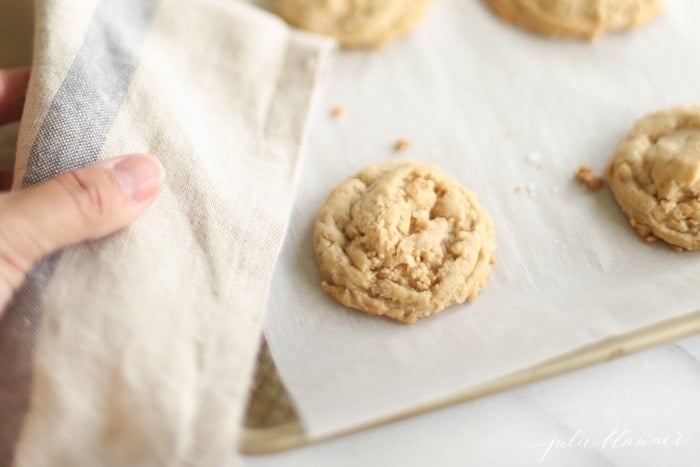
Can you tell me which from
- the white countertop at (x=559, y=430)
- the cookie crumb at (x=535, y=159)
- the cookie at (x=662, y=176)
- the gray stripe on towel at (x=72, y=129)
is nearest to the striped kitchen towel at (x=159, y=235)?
the gray stripe on towel at (x=72, y=129)

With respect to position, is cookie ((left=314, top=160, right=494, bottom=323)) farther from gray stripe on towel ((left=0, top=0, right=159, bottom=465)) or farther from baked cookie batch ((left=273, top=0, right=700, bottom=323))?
gray stripe on towel ((left=0, top=0, right=159, bottom=465))

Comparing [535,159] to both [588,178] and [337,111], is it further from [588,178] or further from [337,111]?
[337,111]

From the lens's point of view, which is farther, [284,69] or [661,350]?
[284,69]

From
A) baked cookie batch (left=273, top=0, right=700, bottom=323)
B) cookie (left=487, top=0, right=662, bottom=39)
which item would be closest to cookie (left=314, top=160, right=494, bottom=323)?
baked cookie batch (left=273, top=0, right=700, bottom=323)

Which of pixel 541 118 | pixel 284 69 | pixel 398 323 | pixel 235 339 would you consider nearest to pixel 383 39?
pixel 284 69

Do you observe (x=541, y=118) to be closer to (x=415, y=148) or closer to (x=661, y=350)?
(x=415, y=148)

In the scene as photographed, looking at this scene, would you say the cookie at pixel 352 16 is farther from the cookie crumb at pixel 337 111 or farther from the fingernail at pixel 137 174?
the fingernail at pixel 137 174
